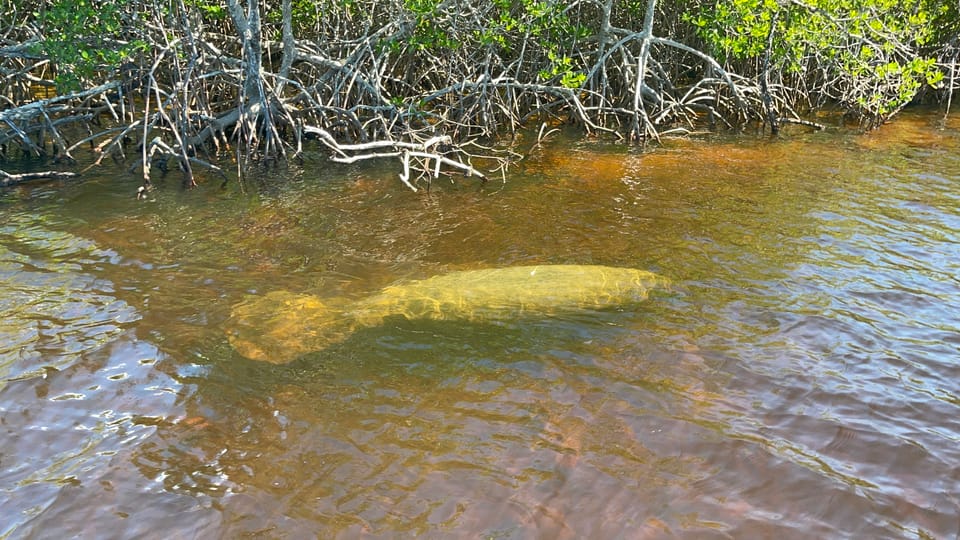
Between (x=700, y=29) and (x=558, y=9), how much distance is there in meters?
1.95

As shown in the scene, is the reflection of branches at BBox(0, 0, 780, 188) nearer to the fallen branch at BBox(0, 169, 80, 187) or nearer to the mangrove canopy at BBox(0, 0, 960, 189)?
the mangrove canopy at BBox(0, 0, 960, 189)

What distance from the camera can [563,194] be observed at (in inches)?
271

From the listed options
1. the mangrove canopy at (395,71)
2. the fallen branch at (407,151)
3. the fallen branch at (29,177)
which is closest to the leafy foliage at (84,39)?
the mangrove canopy at (395,71)

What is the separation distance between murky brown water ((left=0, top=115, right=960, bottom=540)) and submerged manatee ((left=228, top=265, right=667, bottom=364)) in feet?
0.48

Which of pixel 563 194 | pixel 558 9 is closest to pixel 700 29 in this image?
→ pixel 558 9

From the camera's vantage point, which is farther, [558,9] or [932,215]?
[558,9]

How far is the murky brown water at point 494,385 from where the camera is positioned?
267cm

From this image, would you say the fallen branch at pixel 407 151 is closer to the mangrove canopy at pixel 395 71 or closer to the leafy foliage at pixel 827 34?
the mangrove canopy at pixel 395 71

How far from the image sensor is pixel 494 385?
3498 mm

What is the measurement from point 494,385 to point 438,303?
3.23 feet

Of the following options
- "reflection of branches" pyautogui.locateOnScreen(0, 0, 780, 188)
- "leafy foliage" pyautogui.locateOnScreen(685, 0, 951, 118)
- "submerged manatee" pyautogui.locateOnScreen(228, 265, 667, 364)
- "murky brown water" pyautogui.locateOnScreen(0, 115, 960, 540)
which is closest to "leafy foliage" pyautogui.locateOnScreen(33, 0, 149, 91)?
"reflection of branches" pyautogui.locateOnScreen(0, 0, 780, 188)

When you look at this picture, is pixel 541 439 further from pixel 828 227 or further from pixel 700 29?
pixel 700 29

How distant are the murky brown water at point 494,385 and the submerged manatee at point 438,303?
0.48 ft

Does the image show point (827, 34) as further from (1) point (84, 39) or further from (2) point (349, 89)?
(1) point (84, 39)
